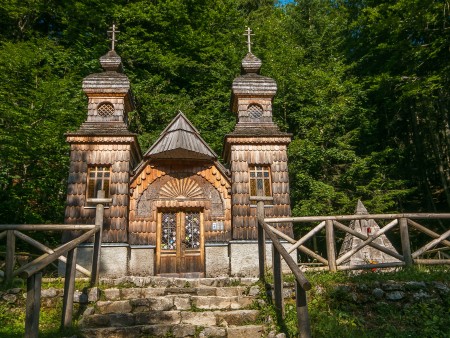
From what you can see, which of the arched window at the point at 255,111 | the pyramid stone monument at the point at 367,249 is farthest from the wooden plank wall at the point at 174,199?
the pyramid stone monument at the point at 367,249

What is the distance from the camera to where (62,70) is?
780 inches

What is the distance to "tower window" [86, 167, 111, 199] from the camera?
11.4m

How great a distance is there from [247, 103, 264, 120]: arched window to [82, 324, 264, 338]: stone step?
8170 mm

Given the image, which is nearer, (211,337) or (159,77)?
(211,337)

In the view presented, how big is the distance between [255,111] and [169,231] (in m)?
4.69

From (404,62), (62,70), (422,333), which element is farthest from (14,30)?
(422,333)

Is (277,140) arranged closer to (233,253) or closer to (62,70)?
(233,253)

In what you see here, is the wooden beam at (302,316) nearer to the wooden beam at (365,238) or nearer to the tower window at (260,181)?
the wooden beam at (365,238)

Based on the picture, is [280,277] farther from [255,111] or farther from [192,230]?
[255,111]

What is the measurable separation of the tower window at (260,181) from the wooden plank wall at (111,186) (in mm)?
3593

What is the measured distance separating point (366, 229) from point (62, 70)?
1583 centimetres

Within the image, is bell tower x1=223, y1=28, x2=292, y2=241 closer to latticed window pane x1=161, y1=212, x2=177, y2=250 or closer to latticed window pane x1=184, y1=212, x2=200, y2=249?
latticed window pane x1=184, y1=212, x2=200, y2=249

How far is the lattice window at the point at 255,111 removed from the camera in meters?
12.9

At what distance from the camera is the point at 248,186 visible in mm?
11742
